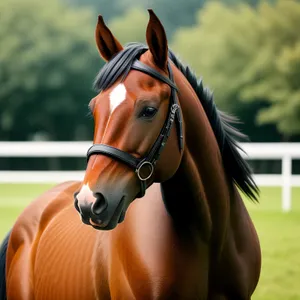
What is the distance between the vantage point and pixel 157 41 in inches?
112

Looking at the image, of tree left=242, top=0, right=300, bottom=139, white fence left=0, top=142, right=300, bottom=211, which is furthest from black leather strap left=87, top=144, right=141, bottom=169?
tree left=242, top=0, right=300, bottom=139

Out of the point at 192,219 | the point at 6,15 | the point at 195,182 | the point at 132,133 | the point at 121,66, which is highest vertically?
the point at 6,15

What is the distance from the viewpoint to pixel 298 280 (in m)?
6.93

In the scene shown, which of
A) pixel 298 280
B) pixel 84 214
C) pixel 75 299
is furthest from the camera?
pixel 298 280

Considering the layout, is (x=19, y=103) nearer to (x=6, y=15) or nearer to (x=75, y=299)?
(x=6, y=15)

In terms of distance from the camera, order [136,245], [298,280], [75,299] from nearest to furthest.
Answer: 1. [136,245]
2. [75,299]
3. [298,280]

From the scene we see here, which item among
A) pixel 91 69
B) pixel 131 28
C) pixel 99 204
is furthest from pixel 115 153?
pixel 131 28

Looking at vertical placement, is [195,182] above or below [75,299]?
above

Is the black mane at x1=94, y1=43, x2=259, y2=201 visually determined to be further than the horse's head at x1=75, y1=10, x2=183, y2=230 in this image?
Yes

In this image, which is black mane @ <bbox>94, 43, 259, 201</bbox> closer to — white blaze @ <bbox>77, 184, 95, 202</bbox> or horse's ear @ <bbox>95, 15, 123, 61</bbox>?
horse's ear @ <bbox>95, 15, 123, 61</bbox>

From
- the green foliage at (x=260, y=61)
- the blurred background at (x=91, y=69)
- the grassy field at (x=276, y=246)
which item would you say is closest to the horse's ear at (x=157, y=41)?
the grassy field at (x=276, y=246)

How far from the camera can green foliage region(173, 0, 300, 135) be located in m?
33.1

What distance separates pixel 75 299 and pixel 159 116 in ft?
4.21

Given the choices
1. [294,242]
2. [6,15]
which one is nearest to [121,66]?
[294,242]
